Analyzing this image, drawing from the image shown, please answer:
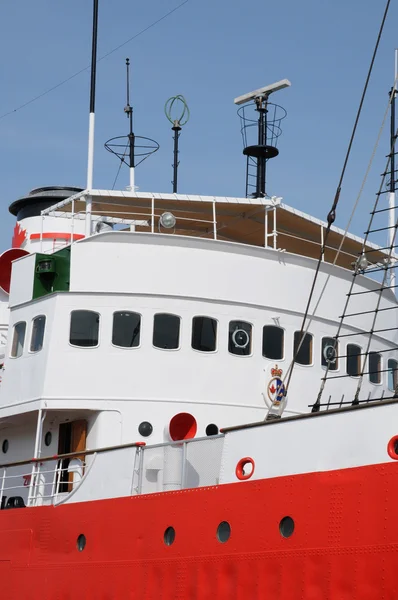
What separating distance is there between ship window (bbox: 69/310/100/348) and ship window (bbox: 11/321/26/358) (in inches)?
60.1

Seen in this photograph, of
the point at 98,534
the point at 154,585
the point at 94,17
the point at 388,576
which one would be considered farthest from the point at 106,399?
the point at 94,17

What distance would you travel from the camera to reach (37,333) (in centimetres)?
1853

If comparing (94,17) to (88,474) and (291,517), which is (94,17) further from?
(291,517)

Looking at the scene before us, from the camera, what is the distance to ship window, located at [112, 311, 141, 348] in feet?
58.5

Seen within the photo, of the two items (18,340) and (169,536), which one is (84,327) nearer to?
(18,340)

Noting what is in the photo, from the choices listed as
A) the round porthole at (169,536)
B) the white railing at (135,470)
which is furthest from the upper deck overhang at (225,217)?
the round porthole at (169,536)

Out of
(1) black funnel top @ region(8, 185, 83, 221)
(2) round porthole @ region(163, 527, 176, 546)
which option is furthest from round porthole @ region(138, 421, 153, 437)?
(1) black funnel top @ region(8, 185, 83, 221)

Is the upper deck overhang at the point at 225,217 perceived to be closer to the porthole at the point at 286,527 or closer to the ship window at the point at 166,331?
the ship window at the point at 166,331

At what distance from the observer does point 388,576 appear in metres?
11.5

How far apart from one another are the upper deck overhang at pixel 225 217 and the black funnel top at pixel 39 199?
3.55 meters

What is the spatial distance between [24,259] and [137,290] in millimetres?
2818

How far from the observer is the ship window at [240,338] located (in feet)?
59.8

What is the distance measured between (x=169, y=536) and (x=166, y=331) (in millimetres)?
4674

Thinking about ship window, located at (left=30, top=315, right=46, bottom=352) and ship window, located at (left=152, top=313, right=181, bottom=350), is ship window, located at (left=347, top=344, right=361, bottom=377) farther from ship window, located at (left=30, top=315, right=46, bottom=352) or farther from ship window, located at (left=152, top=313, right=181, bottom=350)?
ship window, located at (left=30, top=315, right=46, bottom=352)
